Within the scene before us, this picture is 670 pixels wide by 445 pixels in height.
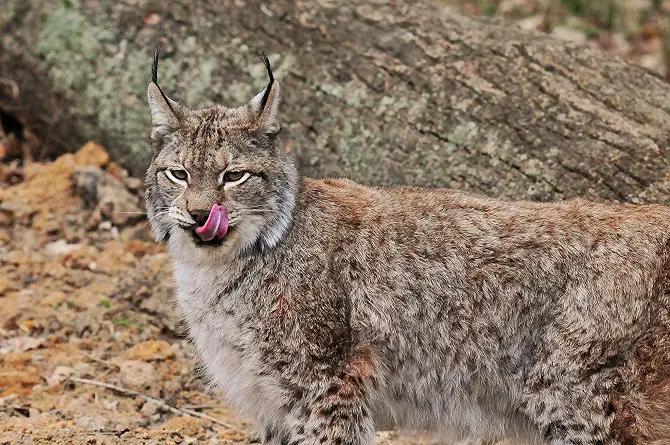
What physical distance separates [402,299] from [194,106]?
3.45 meters

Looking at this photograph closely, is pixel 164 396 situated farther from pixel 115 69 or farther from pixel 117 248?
pixel 115 69

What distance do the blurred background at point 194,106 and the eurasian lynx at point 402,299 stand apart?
3.78 ft

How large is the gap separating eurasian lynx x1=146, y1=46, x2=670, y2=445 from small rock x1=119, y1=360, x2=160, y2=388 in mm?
1307

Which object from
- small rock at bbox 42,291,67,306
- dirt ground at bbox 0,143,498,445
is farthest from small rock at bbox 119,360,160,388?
small rock at bbox 42,291,67,306

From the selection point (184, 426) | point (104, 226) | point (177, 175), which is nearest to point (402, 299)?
point (177, 175)

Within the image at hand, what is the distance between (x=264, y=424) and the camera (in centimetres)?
562

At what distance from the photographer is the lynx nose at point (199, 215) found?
515 cm

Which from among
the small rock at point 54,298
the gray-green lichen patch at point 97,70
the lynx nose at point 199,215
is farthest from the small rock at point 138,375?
the gray-green lichen patch at point 97,70

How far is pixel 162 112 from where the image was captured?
18.3ft

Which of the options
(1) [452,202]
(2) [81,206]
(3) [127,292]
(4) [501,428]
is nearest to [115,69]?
(2) [81,206]

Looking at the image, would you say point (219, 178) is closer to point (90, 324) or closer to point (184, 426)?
point (184, 426)

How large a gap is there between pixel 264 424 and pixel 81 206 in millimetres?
3770

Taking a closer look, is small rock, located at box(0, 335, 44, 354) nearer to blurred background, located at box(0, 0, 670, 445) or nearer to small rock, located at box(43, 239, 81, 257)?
blurred background, located at box(0, 0, 670, 445)

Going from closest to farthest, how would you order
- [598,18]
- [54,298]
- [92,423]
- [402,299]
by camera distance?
[402,299] < [92,423] < [54,298] < [598,18]
